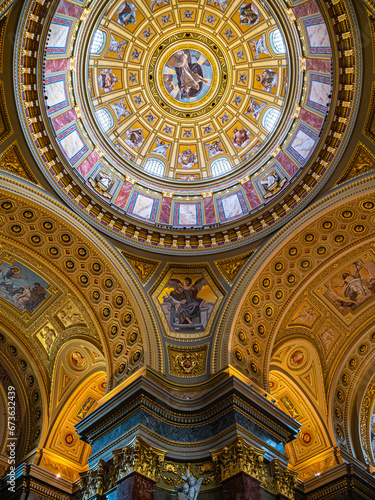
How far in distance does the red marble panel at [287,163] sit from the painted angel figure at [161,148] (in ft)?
16.6

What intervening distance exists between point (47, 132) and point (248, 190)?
7.59 meters

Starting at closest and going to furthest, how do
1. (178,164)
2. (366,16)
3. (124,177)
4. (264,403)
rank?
1. (366,16)
2. (264,403)
3. (124,177)
4. (178,164)

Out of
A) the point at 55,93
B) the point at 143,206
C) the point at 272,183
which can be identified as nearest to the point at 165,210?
the point at 143,206

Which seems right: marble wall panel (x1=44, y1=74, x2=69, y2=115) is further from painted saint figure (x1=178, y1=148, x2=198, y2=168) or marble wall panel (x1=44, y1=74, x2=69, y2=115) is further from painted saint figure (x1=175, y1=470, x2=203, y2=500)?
painted saint figure (x1=175, y1=470, x2=203, y2=500)

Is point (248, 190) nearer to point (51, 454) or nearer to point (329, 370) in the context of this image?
point (329, 370)

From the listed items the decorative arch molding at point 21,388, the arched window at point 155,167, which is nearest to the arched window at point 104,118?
the arched window at point 155,167

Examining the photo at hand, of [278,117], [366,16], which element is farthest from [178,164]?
[366,16]

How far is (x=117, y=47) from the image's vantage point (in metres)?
18.5

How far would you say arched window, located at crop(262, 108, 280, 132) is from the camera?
18.2m

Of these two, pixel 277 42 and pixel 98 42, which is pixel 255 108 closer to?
pixel 277 42

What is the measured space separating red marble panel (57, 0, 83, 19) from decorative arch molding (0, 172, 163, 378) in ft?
17.6

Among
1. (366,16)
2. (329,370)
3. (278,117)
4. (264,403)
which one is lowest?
(264,403)

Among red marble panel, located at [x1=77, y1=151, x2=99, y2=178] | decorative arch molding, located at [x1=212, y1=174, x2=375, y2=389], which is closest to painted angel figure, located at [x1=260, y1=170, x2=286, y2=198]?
decorative arch molding, located at [x1=212, y1=174, x2=375, y2=389]

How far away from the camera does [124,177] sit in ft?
59.2
